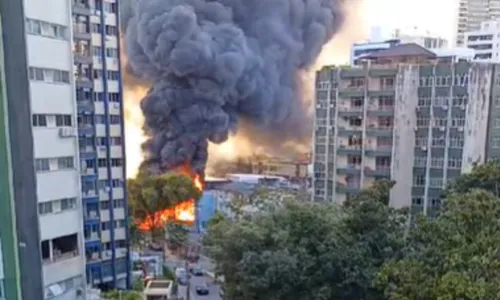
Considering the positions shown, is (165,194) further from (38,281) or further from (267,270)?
(38,281)

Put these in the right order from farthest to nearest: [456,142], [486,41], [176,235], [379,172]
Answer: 1. [486,41]
2. [176,235]
3. [379,172]
4. [456,142]

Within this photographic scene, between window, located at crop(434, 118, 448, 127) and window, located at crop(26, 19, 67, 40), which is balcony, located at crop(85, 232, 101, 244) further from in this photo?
window, located at crop(434, 118, 448, 127)

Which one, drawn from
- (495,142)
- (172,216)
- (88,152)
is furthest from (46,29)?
(172,216)

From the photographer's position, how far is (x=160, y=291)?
12.9m

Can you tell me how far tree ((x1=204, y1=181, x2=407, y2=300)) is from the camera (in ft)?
24.0

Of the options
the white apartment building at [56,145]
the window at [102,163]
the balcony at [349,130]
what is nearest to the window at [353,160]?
the balcony at [349,130]

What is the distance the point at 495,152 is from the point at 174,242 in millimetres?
9739

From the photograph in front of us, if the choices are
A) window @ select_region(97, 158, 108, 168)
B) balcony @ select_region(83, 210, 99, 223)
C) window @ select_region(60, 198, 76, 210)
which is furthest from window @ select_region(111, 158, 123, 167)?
window @ select_region(60, 198, 76, 210)

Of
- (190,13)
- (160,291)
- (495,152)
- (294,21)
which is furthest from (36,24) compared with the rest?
(294,21)

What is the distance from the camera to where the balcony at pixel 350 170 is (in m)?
14.1

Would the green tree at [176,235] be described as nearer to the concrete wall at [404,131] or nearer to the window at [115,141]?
the window at [115,141]

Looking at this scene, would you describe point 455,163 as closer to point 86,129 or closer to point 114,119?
point 114,119

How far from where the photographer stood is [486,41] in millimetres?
33031

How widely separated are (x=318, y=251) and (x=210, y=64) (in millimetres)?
15615
